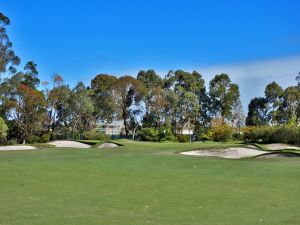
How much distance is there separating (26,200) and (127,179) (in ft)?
18.8

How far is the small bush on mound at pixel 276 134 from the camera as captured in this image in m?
52.8

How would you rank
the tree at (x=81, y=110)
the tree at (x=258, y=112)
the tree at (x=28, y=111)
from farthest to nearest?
the tree at (x=258, y=112) → the tree at (x=81, y=110) → the tree at (x=28, y=111)

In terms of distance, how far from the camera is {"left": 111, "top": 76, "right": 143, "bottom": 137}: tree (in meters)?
79.2

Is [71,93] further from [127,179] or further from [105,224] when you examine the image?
[105,224]

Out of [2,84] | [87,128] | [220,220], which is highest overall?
[2,84]

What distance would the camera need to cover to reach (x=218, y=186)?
1532 centimetres

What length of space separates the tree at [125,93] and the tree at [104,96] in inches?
43.7

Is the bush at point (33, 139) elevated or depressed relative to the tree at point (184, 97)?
depressed

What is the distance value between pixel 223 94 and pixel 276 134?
34042mm

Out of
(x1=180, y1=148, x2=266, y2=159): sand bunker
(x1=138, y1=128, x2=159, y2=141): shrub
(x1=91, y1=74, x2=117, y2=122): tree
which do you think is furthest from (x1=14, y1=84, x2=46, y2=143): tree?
(x1=180, y1=148, x2=266, y2=159): sand bunker

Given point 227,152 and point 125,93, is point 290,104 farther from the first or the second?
point 227,152

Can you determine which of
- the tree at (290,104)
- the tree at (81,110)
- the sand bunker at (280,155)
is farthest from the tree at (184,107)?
the sand bunker at (280,155)

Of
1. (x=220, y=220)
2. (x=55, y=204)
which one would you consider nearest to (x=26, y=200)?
(x=55, y=204)

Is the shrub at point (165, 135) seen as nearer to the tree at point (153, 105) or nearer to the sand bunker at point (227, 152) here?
the tree at point (153, 105)
